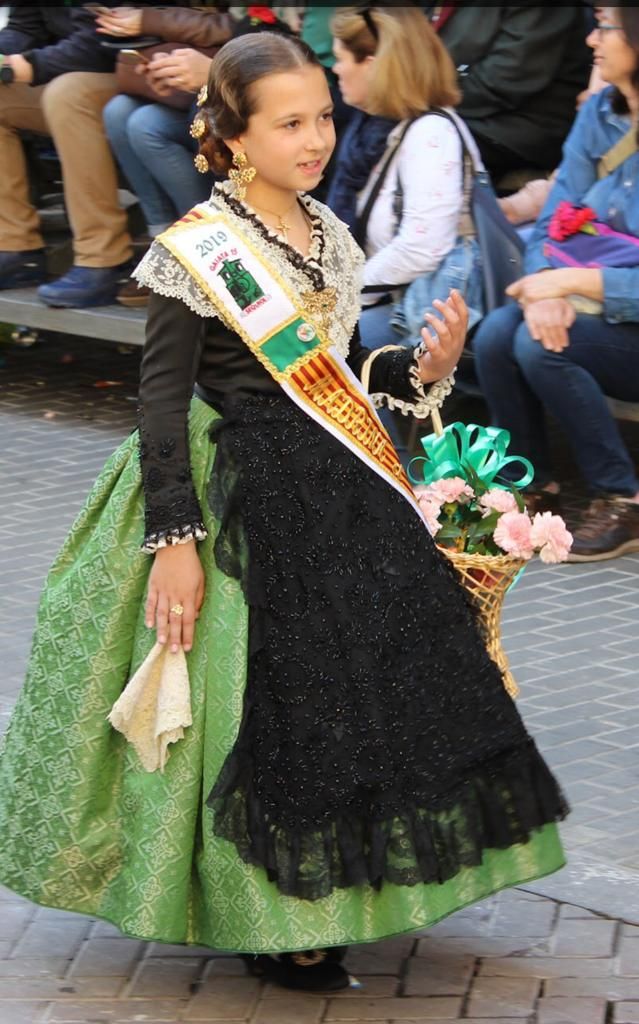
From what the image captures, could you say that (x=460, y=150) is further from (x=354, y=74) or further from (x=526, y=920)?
(x=526, y=920)

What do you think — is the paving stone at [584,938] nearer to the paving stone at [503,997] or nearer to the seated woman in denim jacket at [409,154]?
the paving stone at [503,997]

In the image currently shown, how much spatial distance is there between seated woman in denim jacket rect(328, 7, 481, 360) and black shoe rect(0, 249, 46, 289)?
2.72 meters

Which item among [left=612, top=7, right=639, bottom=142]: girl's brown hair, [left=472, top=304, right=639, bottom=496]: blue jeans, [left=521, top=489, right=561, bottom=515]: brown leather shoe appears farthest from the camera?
[left=521, top=489, right=561, bottom=515]: brown leather shoe

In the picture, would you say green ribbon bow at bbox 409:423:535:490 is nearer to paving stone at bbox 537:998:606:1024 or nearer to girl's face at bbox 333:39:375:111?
paving stone at bbox 537:998:606:1024

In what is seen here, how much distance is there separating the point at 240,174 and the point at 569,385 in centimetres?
309

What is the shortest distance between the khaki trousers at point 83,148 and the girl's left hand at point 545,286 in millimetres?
2684

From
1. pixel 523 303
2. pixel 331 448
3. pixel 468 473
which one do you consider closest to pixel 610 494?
pixel 523 303

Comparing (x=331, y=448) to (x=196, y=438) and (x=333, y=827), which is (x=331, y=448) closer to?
(x=196, y=438)

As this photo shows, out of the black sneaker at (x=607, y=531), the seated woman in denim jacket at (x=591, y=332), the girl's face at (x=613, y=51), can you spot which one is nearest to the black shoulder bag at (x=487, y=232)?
the seated woman in denim jacket at (x=591, y=332)

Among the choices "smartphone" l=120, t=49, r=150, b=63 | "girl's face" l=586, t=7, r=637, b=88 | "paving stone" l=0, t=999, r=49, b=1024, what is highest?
"girl's face" l=586, t=7, r=637, b=88

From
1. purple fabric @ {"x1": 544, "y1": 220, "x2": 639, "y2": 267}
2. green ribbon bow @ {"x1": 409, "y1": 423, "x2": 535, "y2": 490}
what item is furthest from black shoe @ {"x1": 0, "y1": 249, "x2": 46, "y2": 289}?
green ribbon bow @ {"x1": 409, "y1": 423, "x2": 535, "y2": 490}

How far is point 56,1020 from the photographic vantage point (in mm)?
3580

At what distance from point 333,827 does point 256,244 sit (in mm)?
1076

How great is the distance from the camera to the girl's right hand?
3416 mm
